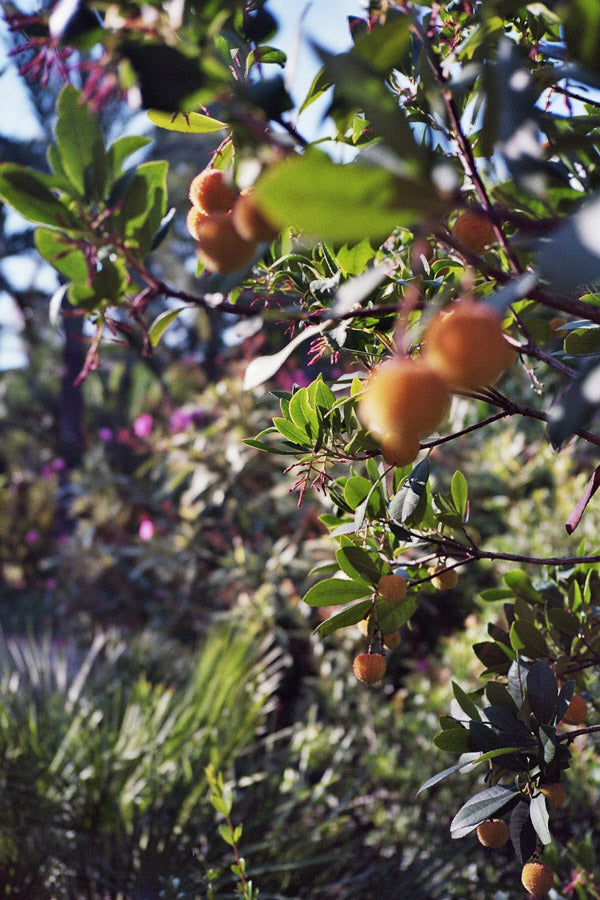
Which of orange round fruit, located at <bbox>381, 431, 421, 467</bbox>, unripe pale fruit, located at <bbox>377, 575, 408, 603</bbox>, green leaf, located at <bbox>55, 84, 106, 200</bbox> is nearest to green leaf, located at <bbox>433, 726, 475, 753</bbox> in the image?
unripe pale fruit, located at <bbox>377, 575, 408, 603</bbox>

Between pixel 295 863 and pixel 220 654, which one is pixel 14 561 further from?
pixel 295 863

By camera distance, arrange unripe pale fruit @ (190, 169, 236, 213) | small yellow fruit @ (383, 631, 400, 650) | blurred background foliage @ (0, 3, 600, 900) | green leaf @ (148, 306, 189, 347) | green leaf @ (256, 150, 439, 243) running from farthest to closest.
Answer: blurred background foliage @ (0, 3, 600, 900) → small yellow fruit @ (383, 631, 400, 650) → green leaf @ (148, 306, 189, 347) → unripe pale fruit @ (190, 169, 236, 213) → green leaf @ (256, 150, 439, 243)

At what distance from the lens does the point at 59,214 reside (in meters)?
0.47

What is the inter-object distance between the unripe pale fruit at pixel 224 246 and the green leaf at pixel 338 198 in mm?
82

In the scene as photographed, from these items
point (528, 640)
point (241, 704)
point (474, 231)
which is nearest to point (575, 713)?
point (528, 640)

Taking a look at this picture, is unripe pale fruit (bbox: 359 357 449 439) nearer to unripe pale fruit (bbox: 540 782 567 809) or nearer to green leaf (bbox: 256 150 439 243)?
green leaf (bbox: 256 150 439 243)

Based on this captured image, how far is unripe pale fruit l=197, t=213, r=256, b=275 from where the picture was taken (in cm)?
34

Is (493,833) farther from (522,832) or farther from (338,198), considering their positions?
(338,198)

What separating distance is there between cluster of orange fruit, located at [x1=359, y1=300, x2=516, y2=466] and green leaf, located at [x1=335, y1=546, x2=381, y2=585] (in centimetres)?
33

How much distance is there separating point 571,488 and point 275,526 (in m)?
1.14

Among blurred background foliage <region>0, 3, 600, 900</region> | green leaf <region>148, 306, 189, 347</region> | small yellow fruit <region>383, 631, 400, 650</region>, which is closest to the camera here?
green leaf <region>148, 306, 189, 347</region>

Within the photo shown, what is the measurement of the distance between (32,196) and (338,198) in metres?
0.28

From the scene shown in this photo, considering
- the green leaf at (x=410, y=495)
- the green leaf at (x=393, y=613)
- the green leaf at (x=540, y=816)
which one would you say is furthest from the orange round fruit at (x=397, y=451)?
the green leaf at (x=540, y=816)

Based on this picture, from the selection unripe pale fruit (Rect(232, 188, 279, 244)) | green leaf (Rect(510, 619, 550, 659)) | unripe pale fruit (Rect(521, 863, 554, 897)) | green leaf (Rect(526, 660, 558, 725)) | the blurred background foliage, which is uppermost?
unripe pale fruit (Rect(232, 188, 279, 244))
